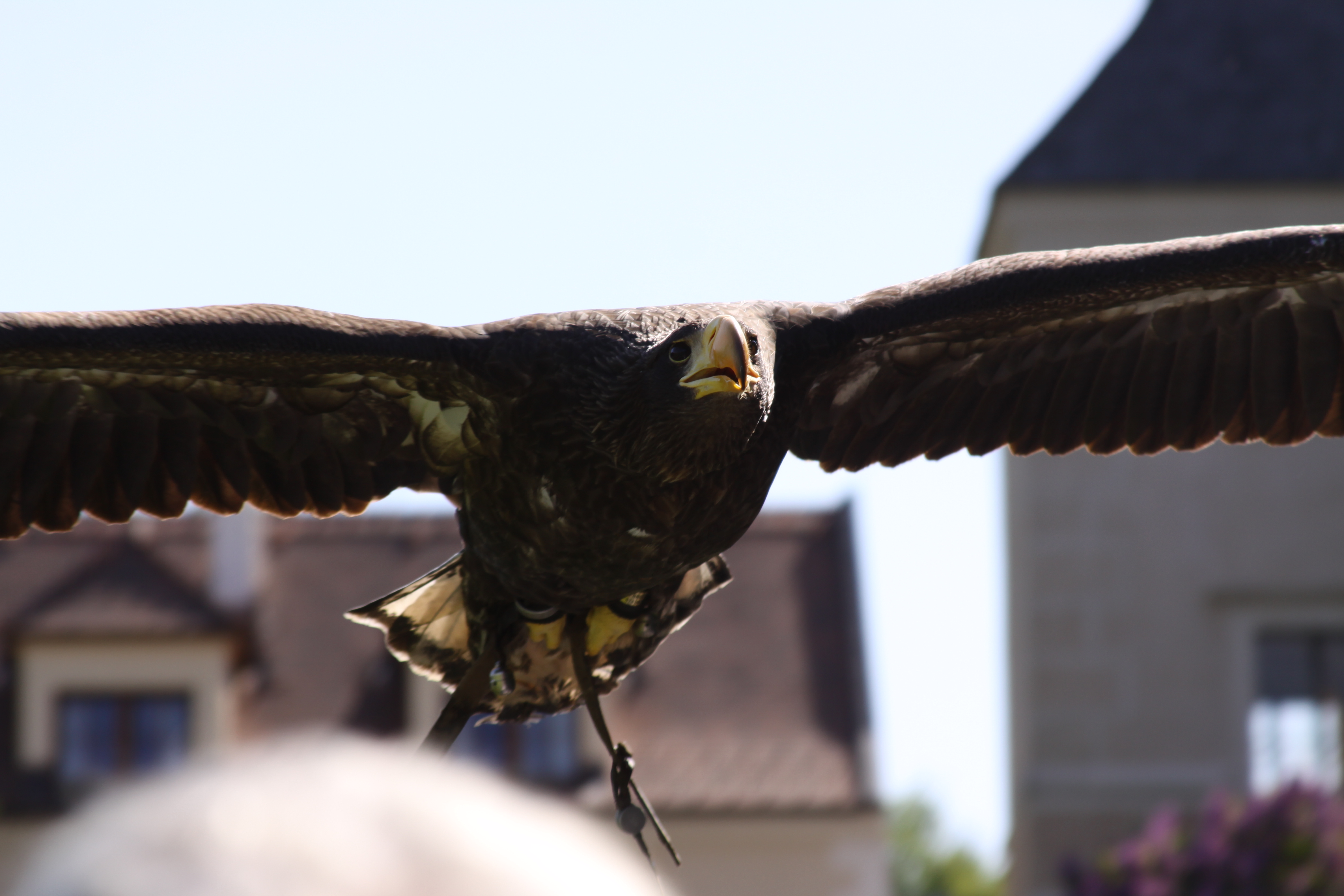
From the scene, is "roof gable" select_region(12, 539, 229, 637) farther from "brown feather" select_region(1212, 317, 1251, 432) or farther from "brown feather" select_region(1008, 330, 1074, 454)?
"brown feather" select_region(1212, 317, 1251, 432)

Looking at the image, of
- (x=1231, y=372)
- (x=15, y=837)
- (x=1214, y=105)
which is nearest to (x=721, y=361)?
(x=1231, y=372)

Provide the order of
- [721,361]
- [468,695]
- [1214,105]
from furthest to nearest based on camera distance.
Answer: [1214,105] → [468,695] → [721,361]

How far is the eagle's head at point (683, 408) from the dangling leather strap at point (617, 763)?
0.49 meters

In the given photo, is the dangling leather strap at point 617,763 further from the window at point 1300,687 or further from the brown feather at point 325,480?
the window at point 1300,687

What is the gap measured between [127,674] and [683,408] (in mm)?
14423

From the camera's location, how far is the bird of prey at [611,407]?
11.2 feet

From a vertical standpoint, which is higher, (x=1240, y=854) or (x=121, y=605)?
(x=121, y=605)

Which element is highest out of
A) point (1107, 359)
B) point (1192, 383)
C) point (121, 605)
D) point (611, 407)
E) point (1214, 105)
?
point (611, 407)

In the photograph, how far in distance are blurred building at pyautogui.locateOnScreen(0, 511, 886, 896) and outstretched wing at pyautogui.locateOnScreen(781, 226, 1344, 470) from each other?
35.4ft

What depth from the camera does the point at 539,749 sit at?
16.5m

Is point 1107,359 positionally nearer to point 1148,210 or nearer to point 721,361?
point 721,361

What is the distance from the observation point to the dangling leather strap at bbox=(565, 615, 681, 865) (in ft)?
A: 10.5

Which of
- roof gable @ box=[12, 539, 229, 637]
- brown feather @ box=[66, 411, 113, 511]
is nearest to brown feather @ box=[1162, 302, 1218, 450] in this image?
brown feather @ box=[66, 411, 113, 511]

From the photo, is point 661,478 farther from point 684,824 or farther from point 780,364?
point 684,824
